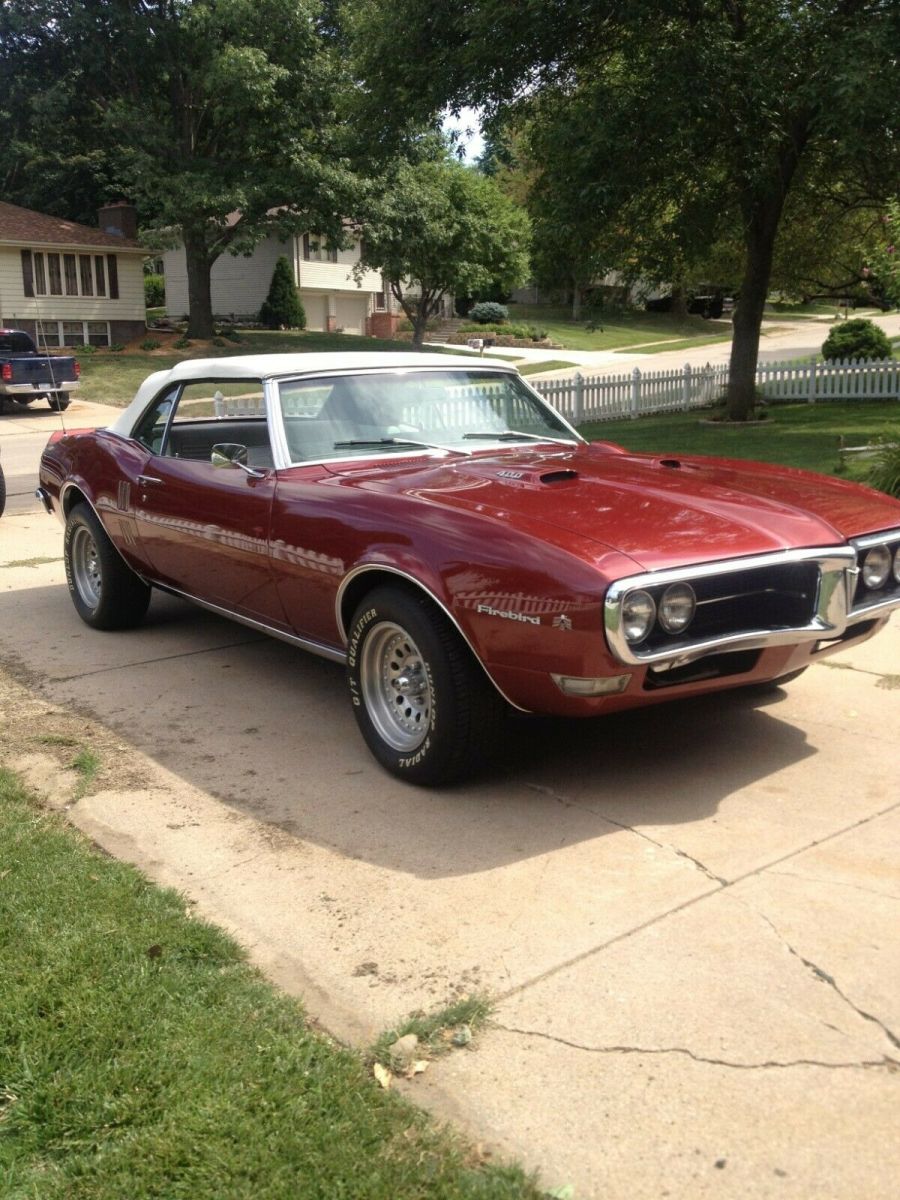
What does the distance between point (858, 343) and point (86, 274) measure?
2425 centimetres

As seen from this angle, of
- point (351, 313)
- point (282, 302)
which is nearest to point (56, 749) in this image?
point (282, 302)

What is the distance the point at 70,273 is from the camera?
123 feet

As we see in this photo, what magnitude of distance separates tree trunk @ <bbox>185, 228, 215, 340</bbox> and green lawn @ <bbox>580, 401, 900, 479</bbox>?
748 inches

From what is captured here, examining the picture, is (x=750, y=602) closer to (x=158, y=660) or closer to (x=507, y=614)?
(x=507, y=614)

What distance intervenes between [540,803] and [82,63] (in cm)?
3589

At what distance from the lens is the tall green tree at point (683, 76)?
45.1 feet

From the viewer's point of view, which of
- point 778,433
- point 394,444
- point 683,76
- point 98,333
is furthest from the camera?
point 98,333

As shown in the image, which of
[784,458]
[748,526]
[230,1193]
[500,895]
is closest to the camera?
[230,1193]

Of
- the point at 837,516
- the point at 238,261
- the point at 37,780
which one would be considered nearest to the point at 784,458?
the point at 837,516

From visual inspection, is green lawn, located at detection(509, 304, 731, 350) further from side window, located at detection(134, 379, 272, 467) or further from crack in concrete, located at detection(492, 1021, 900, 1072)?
crack in concrete, located at detection(492, 1021, 900, 1072)

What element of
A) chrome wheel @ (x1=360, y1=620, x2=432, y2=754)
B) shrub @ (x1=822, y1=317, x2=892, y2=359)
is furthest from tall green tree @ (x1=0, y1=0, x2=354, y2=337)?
chrome wheel @ (x1=360, y1=620, x2=432, y2=754)

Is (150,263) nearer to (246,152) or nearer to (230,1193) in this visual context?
(246,152)

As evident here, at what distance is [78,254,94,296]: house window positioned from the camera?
37.9 meters

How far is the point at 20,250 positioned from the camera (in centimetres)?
3622
